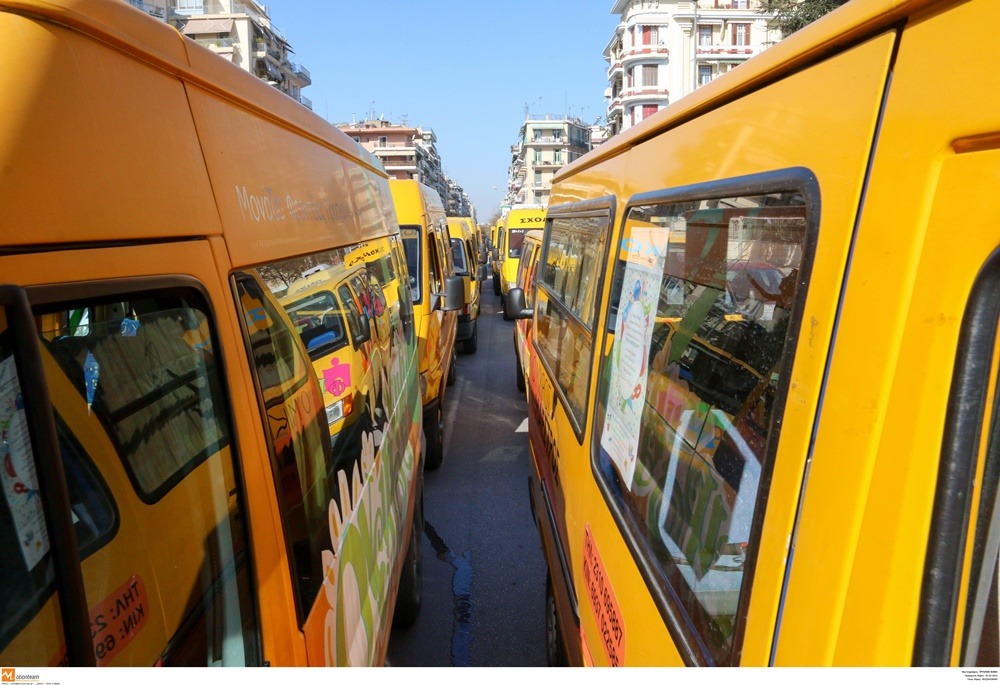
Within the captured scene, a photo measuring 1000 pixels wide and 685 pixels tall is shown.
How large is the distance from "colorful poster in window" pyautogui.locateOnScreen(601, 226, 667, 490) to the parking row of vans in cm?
91

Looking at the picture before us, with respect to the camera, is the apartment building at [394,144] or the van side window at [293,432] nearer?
the van side window at [293,432]

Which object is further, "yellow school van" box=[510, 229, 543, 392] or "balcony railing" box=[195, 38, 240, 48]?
"balcony railing" box=[195, 38, 240, 48]

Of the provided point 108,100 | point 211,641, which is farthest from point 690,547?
point 108,100

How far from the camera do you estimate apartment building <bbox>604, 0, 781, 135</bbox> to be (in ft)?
184

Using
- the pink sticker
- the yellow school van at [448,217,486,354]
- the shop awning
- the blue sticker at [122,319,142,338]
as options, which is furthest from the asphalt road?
the shop awning

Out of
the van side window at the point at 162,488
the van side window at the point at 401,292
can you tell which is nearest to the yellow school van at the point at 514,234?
the van side window at the point at 401,292

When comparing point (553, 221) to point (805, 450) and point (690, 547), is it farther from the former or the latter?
point (805, 450)

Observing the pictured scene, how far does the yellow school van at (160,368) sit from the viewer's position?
103 centimetres

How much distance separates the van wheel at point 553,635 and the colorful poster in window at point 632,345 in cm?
121

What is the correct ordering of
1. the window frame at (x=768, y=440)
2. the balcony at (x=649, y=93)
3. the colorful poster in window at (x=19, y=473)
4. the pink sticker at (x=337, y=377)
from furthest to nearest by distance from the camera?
the balcony at (x=649, y=93), the pink sticker at (x=337, y=377), the window frame at (x=768, y=440), the colorful poster in window at (x=19, y=473)

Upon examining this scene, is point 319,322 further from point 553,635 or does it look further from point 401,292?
point 401,292

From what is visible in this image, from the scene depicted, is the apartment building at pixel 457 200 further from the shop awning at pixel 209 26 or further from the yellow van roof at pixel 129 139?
the yellow van roof at pixel 129 139

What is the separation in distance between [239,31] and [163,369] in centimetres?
7065

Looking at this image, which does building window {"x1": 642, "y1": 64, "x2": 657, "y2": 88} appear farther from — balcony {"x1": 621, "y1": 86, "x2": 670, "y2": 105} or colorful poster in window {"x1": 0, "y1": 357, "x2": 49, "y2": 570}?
colorful poster in window {"x1": 0, "y1": 357, "x2": 49, "y2": 570}
